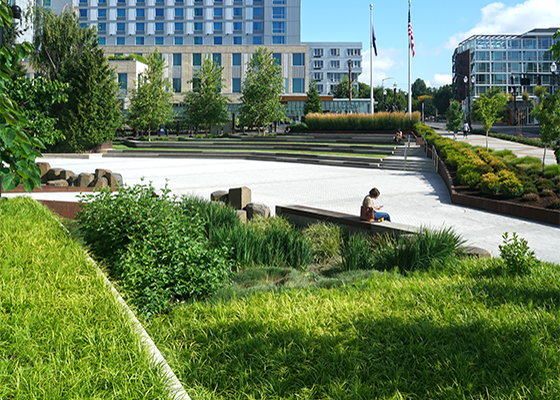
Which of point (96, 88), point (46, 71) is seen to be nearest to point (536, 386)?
point (96, 88)

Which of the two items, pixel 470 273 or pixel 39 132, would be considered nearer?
pixel 470 273

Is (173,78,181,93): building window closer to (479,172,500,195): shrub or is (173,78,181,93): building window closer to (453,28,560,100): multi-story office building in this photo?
(453,28,560,100): multi-story office building

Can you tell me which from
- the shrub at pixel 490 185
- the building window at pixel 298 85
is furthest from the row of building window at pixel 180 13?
the shrub at pixel 490 185

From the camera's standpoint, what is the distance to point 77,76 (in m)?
33.4

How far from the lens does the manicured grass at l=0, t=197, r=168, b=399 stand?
2965mm

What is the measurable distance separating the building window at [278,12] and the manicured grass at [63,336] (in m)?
88.8

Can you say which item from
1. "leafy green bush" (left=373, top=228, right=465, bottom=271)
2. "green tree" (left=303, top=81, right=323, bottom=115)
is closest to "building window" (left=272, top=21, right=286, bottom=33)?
"green tree" (left=303, top=81, right=323, bottom=115)

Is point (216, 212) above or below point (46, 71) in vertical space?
below

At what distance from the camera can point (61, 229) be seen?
22.7 ft

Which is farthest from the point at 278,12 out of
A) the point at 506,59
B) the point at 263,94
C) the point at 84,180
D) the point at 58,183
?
the point at 84,180

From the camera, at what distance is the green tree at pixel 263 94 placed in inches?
1794

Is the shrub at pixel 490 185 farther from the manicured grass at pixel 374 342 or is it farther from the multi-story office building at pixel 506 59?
the multi-story office building at pixel 506 59

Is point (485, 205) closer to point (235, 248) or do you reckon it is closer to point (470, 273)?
point (470, 273)

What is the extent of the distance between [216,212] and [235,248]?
1460 millimetres
